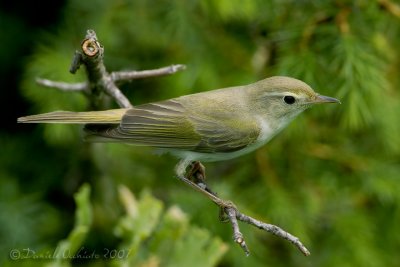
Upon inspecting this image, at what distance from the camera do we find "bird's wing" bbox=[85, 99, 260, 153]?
3529 mm

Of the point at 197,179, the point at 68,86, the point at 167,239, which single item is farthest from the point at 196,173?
the point at 68,86

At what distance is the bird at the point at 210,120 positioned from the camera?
3.46 m

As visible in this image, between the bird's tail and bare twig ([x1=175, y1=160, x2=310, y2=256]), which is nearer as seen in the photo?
bare twig ([x1=175, y1=160, x2=310, y2=256])

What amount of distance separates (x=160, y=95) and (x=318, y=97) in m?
1.46

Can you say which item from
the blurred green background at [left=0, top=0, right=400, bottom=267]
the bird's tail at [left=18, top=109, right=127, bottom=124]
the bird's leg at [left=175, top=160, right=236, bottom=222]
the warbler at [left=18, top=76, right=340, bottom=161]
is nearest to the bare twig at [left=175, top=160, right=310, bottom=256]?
the bird's leg at [left=175, top=160, right=236, bottom=222]

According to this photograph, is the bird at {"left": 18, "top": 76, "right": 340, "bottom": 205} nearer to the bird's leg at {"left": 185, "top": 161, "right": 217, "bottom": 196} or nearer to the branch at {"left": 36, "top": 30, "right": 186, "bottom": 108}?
the bird's leg at {"left": 185, "top": 161, "right": 217, "bottom": 196}

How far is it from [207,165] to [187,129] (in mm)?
1126

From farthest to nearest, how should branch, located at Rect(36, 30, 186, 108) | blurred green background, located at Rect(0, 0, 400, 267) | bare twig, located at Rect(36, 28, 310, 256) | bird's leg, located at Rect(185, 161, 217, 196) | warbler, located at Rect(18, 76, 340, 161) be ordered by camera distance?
blurred green background, located at Rect(0, 0, 400, 267) → bird's leg, located at Rect(185, 161, 217, 196) → warbler, located at Rect(18, 76, 340, 161) → branch, located at Rect(36, 30, 186, 108) → bare twig, located at Rect(36, 28, 310, 256)

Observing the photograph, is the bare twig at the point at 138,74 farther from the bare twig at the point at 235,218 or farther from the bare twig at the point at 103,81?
the bare twig at the point at 235,218

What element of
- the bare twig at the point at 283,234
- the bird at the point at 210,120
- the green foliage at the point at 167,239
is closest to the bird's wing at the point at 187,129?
the bird at the point at 210,120

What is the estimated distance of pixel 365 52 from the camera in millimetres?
3635

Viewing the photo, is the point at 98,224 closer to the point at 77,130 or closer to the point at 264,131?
the point at 77,130

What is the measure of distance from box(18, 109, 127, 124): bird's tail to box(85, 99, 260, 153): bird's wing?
0.09 meters

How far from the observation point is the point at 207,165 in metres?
4.70
